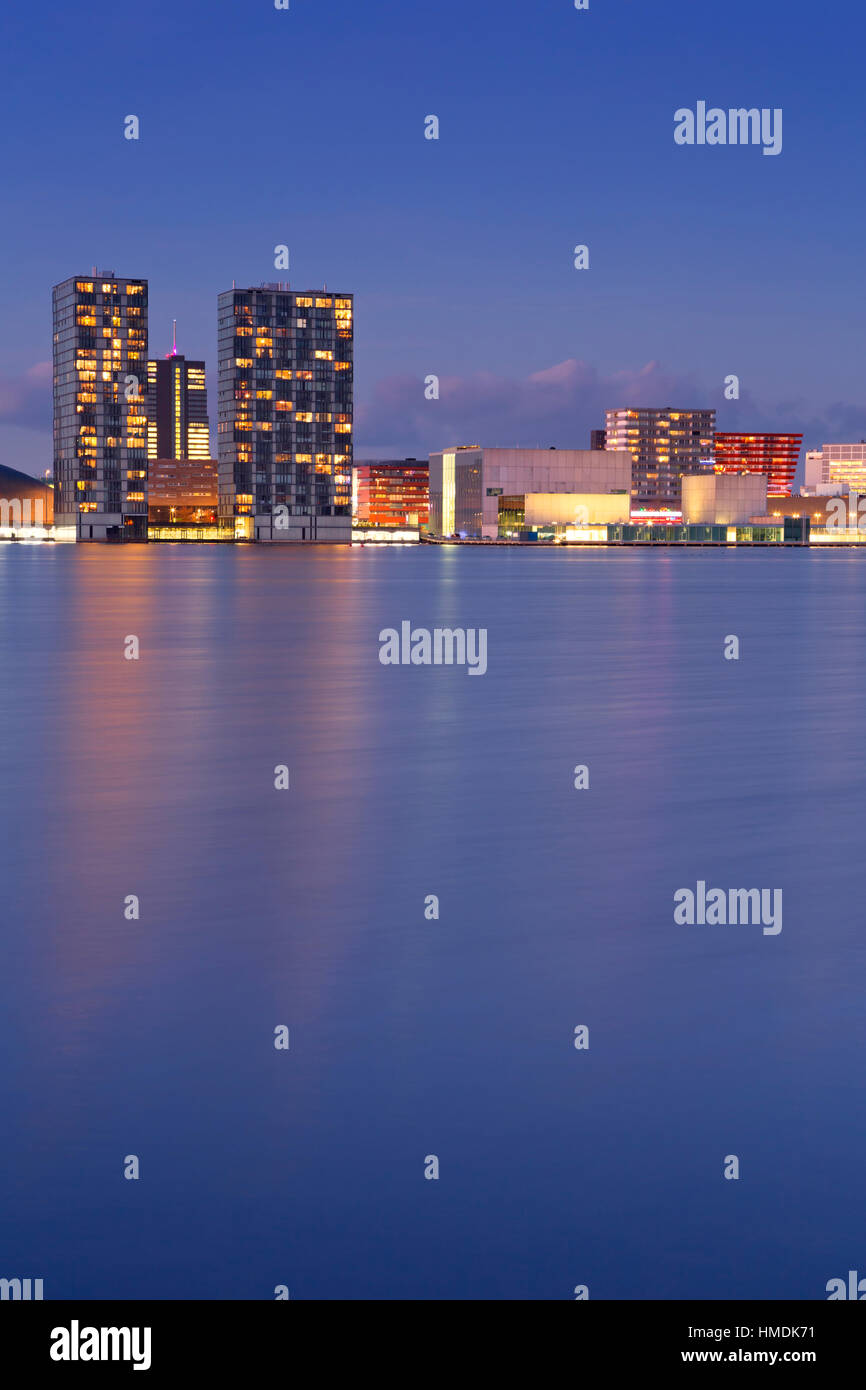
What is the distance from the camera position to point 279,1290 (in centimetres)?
645

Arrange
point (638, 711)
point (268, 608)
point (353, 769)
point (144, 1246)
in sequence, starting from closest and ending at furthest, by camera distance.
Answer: point (144, 1246) → point (353, 769) → point (638, 711) → point (268, 608)

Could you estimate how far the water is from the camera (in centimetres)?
677

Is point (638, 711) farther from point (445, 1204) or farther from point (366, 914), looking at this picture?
point (445, 1204)

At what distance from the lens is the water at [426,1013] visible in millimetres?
6773

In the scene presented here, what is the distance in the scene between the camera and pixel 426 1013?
9.50 m
